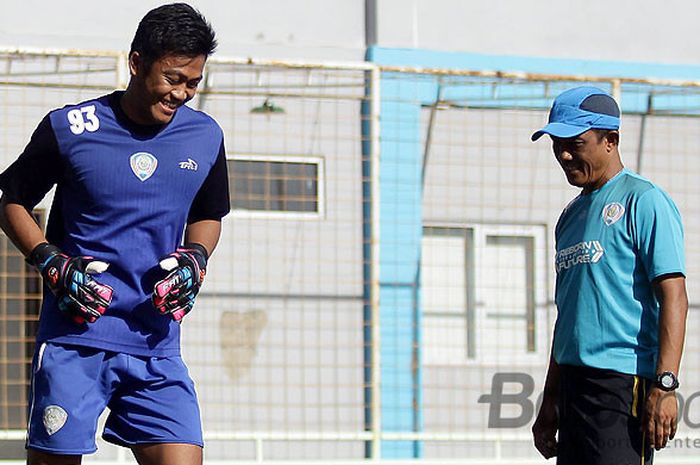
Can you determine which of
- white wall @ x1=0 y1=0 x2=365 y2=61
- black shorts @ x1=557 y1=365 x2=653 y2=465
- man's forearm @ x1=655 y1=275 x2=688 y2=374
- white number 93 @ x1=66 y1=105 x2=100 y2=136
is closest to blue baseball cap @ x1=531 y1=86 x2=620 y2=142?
man's forearm @ x1=655 y1=275 x2=688 y2=374

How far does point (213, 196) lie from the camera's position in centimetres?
430

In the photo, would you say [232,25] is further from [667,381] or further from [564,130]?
[667,381]

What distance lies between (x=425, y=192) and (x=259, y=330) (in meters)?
1.43

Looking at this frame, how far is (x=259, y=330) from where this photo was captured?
8875 mm

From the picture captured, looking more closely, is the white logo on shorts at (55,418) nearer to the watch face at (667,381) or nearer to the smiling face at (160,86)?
the smiling face at (160,86)

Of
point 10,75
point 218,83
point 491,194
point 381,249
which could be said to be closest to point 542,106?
point 491,194

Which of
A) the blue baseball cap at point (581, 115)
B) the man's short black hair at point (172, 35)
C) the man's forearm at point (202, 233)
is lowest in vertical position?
the man's forearm at point (202, 233)

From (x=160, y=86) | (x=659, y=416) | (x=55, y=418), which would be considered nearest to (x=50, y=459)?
(x=55, y=418)

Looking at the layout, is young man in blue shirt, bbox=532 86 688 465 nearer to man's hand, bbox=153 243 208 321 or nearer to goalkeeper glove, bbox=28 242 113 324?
man's hand, bbox=153 243 208 321

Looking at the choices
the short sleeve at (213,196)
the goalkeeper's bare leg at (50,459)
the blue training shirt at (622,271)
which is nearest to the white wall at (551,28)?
the blue training shirt at (622,271)

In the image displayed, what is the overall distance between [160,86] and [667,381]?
5.84ft

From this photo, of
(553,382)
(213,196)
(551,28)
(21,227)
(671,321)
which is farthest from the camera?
(551,28)

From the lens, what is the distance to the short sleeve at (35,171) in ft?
13.4

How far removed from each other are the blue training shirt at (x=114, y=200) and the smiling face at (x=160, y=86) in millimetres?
56
